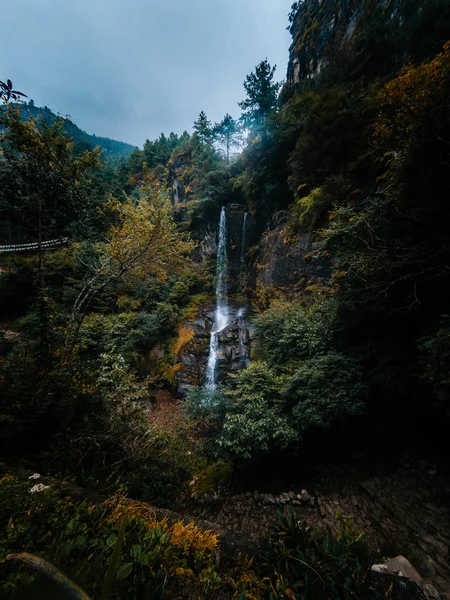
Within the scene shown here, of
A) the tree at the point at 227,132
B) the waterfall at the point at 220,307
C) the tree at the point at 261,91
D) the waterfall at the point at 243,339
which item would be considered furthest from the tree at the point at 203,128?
the waterfall at the point at 243,339

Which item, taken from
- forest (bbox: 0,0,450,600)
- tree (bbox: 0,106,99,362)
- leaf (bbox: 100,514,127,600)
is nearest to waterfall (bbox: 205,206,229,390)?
forest (bbox: 0,0,450,600)

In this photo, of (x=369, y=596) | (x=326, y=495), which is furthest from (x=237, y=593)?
Result: (x=326, y=495)

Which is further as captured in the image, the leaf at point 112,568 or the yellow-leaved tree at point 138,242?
the yellow-leaved tree at point 138,242

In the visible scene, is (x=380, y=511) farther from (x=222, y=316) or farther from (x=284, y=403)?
(x=222, y=316)

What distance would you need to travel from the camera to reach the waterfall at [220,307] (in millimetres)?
11141

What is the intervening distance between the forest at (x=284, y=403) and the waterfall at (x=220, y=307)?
408 millimetres

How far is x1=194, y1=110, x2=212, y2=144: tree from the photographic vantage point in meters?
26.7

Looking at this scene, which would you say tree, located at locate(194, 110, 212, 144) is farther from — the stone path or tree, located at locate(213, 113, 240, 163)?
the stone path

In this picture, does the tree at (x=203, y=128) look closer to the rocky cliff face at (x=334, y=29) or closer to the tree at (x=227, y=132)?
the tree at (x=227, y=132)

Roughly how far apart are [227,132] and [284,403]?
2907 cm

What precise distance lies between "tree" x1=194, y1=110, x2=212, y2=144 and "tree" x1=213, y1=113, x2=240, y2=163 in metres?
1.16

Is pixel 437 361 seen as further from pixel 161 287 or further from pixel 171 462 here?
pixel 161 287

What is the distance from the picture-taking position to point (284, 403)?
5668mm

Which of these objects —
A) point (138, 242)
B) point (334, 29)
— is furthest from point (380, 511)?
point (334, 29)
